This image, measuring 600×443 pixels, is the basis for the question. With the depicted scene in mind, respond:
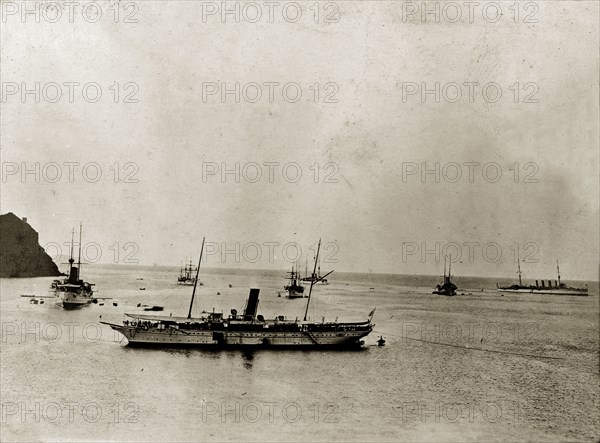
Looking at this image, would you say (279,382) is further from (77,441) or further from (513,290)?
(513,290)

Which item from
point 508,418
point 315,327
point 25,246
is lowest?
point 508,418

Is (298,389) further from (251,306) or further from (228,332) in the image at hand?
(251,306)

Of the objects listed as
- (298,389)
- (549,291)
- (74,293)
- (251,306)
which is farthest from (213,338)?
(549,291)

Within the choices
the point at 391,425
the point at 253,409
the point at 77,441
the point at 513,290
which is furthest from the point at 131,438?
the point at 513,290

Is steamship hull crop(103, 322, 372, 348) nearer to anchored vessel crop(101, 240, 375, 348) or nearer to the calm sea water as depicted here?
anchored vessel crop(101, 240, 375, 348)

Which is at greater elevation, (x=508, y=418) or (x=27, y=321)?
(x=27, y=321)

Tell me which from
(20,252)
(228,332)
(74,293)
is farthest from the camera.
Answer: (20,252)
